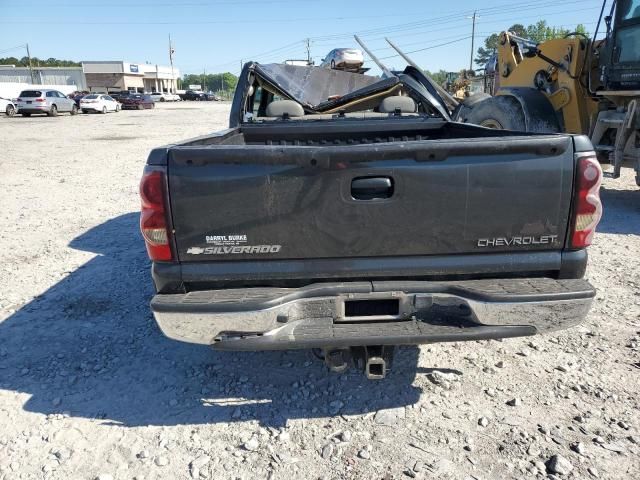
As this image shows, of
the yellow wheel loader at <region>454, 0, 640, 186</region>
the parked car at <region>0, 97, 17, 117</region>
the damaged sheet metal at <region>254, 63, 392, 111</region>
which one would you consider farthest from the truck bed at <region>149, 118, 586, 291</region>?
the parked car at <region>0, 97, 17, 117</region>

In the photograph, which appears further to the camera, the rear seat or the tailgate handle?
the rear seat

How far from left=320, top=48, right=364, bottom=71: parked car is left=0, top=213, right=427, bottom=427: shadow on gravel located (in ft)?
30.6

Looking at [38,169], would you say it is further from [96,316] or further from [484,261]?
[484,261]

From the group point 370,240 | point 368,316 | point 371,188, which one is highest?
point 371,188

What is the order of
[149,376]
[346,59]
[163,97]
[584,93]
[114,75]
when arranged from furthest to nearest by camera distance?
1. [114,75]
2. [163,97]
3. [346,59]
4. [584,93]
5. [149,376]

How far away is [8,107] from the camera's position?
3030 centimetres

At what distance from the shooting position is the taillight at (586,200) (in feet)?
8.21

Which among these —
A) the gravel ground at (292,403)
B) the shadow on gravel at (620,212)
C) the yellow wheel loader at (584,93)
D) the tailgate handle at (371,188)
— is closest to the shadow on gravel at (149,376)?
the gravel ground at (292,403)

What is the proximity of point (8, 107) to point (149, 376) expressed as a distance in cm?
3408

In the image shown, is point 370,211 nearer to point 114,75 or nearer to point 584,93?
point 584,93

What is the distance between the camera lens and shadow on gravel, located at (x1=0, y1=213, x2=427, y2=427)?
9.72ft

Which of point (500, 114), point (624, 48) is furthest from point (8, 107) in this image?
point (624, 48)

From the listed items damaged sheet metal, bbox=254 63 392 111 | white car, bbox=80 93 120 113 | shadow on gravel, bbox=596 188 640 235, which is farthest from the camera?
white car, bbox=80 93 120 113

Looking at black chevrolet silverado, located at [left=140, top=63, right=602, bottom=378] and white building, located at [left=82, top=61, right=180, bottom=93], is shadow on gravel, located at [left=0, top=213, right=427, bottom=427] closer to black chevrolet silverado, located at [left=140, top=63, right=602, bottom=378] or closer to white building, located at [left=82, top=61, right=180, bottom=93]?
black chevrolet silverado, located at [left=140, top=63, right=602, bottom=378]
